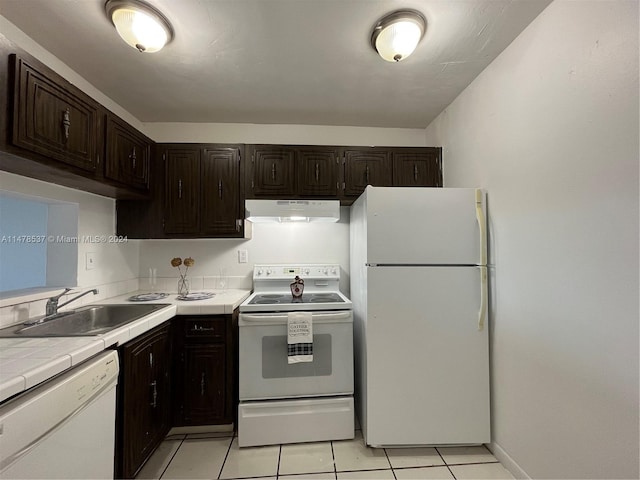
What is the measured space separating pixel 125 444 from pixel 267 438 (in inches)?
32.0

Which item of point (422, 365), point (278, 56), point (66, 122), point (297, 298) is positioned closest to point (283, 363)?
point (297, 298)

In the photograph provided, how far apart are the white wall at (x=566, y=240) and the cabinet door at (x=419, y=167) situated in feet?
1.99

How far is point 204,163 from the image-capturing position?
2.31 metres

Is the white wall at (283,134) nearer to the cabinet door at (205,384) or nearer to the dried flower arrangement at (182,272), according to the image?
the dried flower arrangement at (182,272)

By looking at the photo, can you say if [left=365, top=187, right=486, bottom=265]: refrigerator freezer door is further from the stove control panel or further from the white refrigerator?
the stove control panel

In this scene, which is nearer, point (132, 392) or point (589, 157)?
point (589, 157)

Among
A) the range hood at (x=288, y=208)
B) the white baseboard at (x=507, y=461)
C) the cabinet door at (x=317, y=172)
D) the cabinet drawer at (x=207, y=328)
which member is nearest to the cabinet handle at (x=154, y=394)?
the cabinet drawer at (x=207, y=328)

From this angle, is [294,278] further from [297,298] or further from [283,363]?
[283,363]

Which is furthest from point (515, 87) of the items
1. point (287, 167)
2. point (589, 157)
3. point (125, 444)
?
point (125, 444)

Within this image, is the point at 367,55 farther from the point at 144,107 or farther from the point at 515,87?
the point at 144,107

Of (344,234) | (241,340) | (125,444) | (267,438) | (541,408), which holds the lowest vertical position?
(267,438)

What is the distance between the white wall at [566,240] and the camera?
1.04 meters

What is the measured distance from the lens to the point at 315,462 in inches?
66.6

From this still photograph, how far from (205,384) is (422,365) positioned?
58.2 inches
